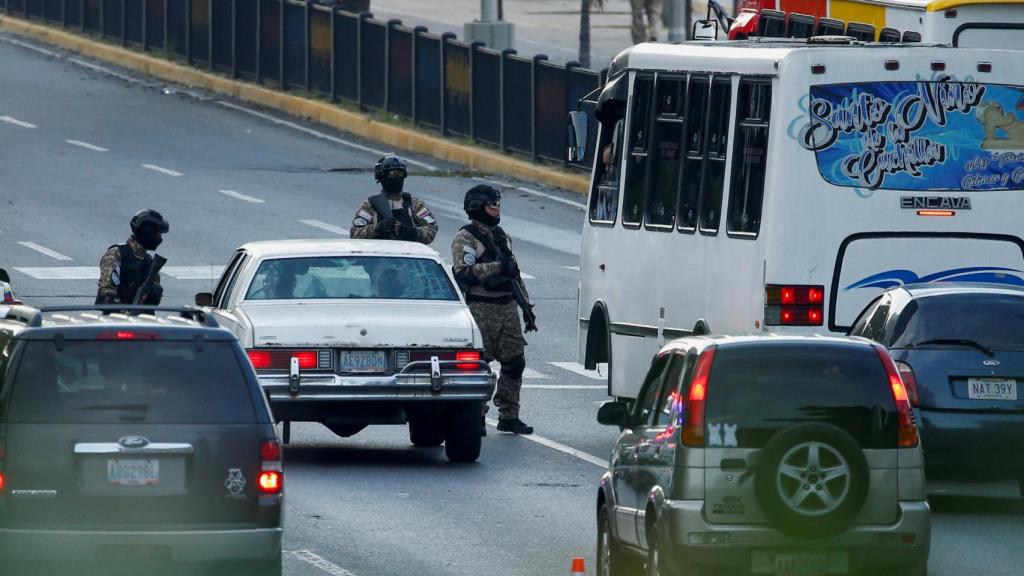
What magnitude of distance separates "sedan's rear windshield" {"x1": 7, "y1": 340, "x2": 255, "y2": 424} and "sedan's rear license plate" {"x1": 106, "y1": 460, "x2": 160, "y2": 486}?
0.20m

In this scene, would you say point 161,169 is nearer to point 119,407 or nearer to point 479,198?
point 479,198

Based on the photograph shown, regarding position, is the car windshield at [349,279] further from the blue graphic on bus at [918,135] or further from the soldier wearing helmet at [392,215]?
the blue graphic on bus at [918,135]

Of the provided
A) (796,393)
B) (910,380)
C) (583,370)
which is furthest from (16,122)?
(796,393)

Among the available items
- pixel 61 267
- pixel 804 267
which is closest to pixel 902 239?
pixel 804 267

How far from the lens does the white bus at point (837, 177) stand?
635 inches

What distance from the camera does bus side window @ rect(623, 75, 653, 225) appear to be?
58.5 ft

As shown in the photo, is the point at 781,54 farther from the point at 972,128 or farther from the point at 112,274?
the point at 112,274

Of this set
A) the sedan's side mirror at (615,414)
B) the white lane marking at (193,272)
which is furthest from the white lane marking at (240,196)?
the sedan's side mirror at (615,414)

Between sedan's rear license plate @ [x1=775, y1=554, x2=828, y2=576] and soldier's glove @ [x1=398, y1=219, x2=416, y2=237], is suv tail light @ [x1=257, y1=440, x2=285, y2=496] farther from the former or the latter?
soldier's glove @ [x1=398, y1=219, x2=416, y2=237]

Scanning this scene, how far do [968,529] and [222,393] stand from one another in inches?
223

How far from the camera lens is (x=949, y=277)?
16.5m

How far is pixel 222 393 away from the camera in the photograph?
1060cm

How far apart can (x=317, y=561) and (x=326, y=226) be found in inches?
707

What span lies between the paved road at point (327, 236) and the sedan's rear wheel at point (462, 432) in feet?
0.41
